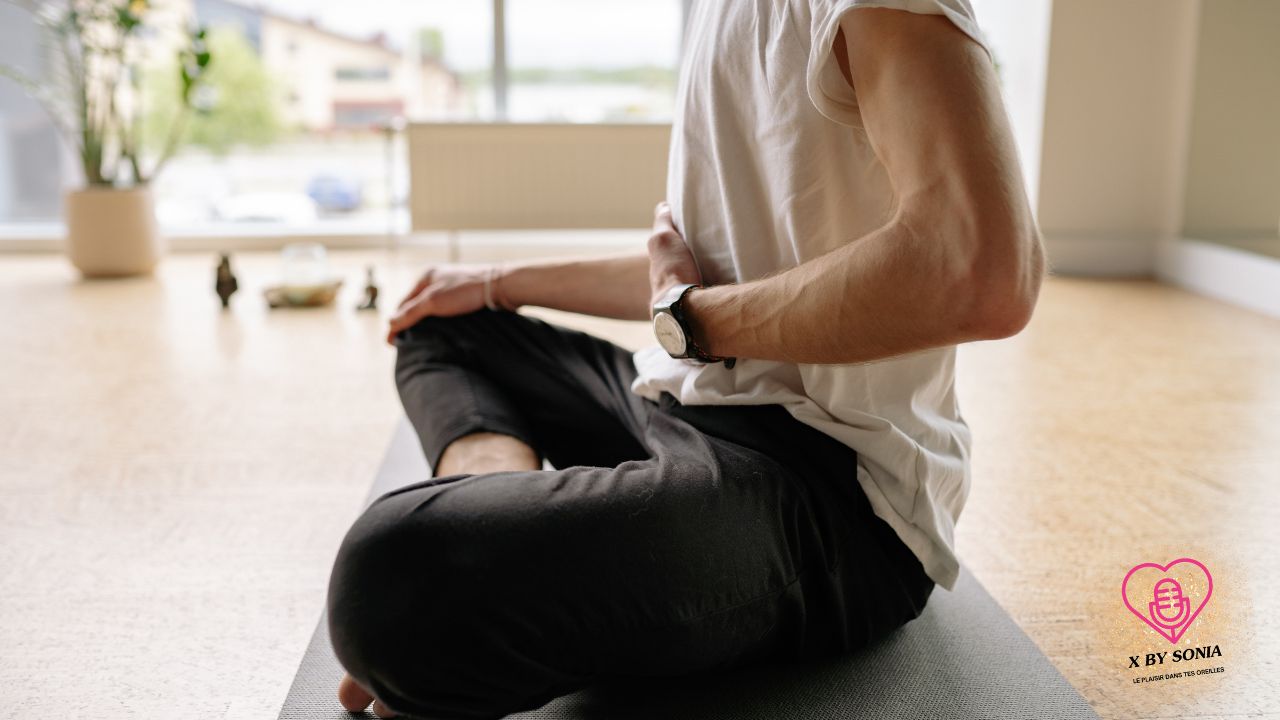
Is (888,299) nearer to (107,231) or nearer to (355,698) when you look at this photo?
(355,698)

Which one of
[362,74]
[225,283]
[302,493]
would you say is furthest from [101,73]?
[302,493]

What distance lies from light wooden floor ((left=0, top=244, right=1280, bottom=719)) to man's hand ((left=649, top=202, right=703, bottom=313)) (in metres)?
0.58

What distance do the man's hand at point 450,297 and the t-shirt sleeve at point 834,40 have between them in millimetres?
656

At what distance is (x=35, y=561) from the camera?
1.59 m

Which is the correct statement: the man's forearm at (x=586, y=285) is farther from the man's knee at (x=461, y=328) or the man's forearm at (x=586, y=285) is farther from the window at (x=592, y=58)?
the window at (x=592, y=58)

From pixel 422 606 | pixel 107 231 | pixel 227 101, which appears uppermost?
pixel 227 101

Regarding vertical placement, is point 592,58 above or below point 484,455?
above

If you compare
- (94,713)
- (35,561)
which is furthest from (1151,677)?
(35,561)

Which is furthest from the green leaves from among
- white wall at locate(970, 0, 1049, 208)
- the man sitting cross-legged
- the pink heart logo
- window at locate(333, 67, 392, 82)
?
the pink heart logo

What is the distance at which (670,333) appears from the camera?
3.43 feet

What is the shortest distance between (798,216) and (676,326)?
0.48 ft

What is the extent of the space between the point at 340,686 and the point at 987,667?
27.2 inches

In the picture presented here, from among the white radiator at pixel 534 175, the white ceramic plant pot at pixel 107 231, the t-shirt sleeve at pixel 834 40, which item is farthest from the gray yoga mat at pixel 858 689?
the white radiator at pixel 534 175

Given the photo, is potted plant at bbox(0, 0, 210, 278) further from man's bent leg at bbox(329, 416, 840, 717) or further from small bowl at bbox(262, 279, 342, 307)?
man's bent leg at bbox(329, 416, 840, 717)
